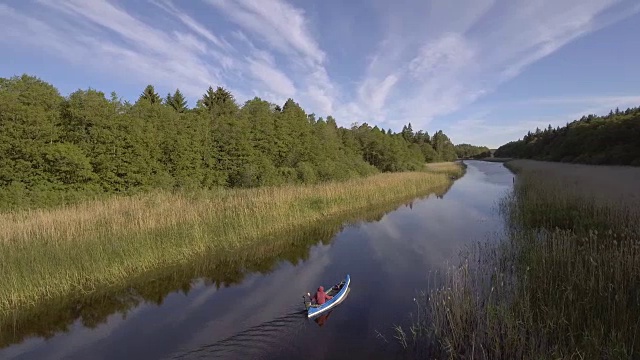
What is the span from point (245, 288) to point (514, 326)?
6.69 metres

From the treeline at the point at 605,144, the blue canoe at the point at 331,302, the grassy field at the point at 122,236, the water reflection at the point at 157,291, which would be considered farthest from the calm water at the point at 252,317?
the treeline at the point at 605,144

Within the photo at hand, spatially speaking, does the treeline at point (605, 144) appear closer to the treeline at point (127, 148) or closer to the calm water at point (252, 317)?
the treeline at point (127, 148)

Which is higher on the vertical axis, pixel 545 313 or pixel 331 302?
pixel 545 313

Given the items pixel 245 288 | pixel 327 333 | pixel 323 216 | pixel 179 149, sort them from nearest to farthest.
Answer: pixel 327 333, pixel 245 288, pixel 323 216, pixel 179 149

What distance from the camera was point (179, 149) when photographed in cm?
2319

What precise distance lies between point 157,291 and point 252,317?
134 inches

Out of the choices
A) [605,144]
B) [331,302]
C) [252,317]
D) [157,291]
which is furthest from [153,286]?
[605,144]

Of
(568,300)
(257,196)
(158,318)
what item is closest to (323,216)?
(257,196)

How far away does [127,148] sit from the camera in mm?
19906

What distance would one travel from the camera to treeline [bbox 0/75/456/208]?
16.2m

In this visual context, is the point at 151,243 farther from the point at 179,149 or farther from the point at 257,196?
the point at 179,149

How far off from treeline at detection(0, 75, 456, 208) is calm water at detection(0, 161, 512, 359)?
10748mm

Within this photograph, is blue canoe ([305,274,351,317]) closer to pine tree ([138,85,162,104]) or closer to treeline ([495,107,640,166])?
pine tree ([138,85,162,104])

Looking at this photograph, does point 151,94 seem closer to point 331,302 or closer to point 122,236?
point 122,236
